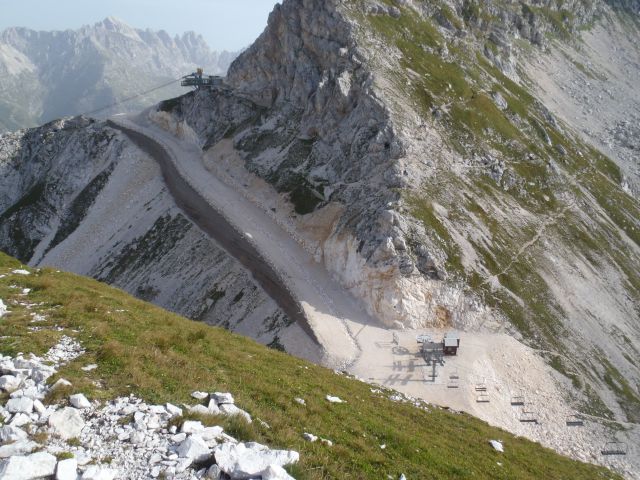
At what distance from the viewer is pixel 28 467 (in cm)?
1113

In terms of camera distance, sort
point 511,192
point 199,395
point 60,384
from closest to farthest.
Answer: point 60,384
point 199,395
point 511,192

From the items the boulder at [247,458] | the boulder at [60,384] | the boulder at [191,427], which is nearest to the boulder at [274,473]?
the boulder at [247,458]

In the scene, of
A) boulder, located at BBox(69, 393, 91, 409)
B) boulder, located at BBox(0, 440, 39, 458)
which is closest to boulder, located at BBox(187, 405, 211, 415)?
boulder, located at BBox(69, 393, 91, 409)

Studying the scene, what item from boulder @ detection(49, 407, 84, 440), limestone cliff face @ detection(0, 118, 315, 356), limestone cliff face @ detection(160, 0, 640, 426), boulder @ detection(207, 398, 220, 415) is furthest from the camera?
limestone cliff face @ detection(0, 118, 315, 356)

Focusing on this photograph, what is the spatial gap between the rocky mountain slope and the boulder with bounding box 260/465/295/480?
3192cm

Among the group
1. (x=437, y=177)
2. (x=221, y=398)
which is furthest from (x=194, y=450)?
(x=437, y=177)

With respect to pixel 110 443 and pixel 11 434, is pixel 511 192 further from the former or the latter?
pixel 11 434

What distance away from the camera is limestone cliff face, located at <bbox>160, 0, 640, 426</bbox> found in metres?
53.1

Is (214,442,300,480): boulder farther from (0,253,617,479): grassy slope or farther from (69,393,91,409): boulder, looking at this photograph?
(69,393,91,409): boulder

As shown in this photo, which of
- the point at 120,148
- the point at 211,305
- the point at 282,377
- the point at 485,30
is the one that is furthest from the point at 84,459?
the point at 485,30

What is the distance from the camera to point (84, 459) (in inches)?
488

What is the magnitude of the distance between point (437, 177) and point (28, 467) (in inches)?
2363

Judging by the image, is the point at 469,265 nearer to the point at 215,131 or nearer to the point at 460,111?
the point at 460,111

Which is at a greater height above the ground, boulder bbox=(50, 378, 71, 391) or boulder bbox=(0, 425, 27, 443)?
boulder bbox=(50, 378, 71, 391)
